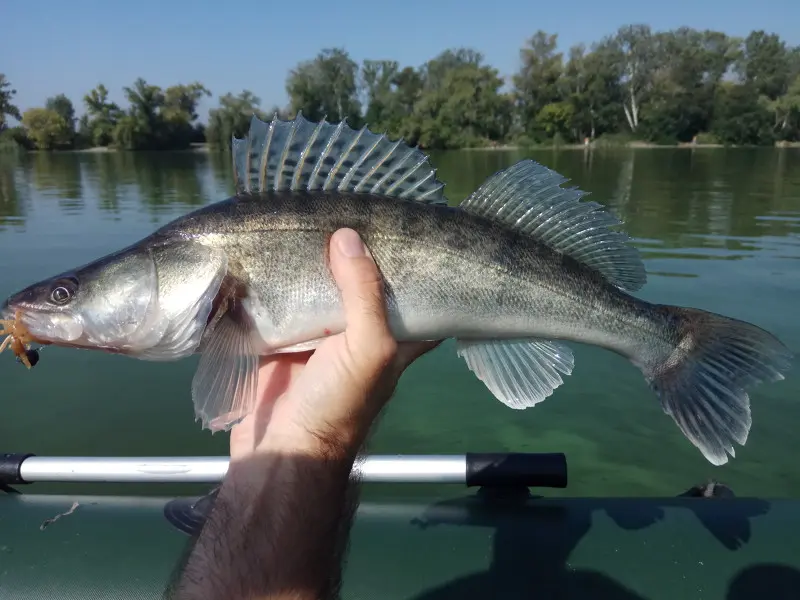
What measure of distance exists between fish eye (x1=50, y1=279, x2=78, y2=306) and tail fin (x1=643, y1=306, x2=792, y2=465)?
2483 millimetres

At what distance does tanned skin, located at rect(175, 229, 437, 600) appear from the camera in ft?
5.94

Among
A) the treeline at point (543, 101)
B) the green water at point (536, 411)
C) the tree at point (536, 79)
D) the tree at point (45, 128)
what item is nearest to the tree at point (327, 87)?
the treeline at point (543, 101)

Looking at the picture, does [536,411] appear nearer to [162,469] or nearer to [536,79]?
[162,469]

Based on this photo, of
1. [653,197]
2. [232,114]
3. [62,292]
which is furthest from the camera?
[232,114]

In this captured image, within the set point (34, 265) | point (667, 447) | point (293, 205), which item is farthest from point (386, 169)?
point (34, 265)

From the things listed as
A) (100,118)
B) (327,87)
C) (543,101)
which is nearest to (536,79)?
(543,101)

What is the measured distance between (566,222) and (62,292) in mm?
2146

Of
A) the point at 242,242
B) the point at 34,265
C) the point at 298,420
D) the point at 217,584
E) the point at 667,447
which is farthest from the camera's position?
the point at 34,265

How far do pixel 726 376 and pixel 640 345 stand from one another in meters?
0.35

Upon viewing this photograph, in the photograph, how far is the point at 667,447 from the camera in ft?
18.8

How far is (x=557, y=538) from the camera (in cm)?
271

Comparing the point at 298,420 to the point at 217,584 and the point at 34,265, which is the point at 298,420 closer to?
the point at 217,584

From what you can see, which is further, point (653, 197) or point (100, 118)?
point (100, 118)

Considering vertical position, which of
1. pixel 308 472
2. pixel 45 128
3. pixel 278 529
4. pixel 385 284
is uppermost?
pixel 45 128
